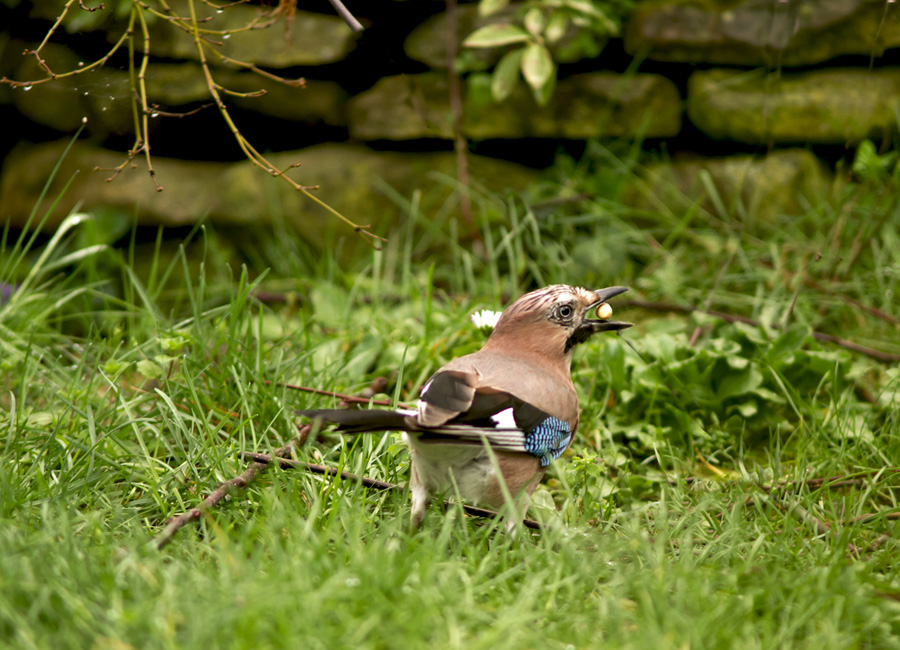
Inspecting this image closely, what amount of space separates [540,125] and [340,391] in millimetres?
2178

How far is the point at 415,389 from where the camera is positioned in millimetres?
3156

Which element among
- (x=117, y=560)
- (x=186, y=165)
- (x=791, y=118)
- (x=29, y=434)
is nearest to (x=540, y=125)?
(x=791, y=118)

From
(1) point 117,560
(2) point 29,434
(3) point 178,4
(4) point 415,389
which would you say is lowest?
(4) point 415,389

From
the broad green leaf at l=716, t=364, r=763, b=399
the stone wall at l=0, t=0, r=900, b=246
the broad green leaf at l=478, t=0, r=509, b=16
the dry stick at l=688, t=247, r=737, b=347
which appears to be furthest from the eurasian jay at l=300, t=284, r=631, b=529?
the stone wall at l=0, t=0, r=900, b=246

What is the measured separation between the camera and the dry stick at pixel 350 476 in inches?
92.7

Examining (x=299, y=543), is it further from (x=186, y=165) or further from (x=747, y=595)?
(x=186, y=165)

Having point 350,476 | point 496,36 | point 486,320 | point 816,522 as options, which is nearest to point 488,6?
point 496,36

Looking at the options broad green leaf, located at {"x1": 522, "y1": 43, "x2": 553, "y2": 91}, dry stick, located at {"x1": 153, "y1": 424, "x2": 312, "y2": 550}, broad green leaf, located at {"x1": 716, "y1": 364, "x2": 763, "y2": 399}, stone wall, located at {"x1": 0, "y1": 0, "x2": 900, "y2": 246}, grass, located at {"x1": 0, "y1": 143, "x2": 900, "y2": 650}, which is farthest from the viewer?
stone wall, located at {"x1": 0, "y1": 0, "x2": 900, "y2": 246}

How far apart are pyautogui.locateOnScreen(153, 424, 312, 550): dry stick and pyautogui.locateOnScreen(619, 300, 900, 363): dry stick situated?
1799mm

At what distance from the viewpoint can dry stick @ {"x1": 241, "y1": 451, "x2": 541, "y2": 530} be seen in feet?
7.72

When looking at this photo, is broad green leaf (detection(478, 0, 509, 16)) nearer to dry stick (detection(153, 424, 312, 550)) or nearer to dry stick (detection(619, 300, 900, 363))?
dry stick (detection(619, 300, 900, 363))

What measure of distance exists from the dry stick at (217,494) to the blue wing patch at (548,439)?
0.79 meters

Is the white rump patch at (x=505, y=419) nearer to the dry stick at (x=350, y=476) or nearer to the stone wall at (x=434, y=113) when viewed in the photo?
the dry stick at (x=350, y=476)

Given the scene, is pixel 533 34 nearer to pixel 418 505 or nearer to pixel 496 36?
pixel 496 36
